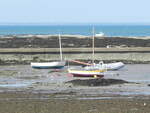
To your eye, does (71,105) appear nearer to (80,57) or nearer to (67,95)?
(67,95)

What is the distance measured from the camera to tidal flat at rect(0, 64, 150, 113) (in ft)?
77.3

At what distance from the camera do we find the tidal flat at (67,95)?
2355cm

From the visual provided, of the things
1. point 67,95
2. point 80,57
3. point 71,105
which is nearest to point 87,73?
point 67,95

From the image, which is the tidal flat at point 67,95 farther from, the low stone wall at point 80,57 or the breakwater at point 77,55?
the breakwater at point 77,55

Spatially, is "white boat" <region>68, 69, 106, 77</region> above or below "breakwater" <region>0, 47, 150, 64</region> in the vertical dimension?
above

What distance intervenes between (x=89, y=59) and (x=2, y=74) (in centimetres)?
1529

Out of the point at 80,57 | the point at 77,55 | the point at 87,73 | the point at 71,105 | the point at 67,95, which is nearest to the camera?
the point at 71,105

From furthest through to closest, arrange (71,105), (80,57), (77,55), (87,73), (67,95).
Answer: (77,55), (80,57), (87,73), (67,95), (71,105)

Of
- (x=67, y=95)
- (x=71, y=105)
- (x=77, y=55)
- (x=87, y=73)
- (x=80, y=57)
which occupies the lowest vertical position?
(x=80, y=57)

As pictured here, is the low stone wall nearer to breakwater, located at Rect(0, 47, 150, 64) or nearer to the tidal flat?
breakwater, located at Rect(0, 47, 150, 64)

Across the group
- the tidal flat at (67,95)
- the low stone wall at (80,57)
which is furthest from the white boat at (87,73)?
the low stone wall at (80,57)

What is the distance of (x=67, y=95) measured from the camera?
29281 mm

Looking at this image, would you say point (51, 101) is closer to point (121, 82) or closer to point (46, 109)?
point (46, 109)

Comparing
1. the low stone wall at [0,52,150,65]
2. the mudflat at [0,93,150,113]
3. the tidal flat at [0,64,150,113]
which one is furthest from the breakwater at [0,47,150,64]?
the mudflat at [0,93,150,113]
